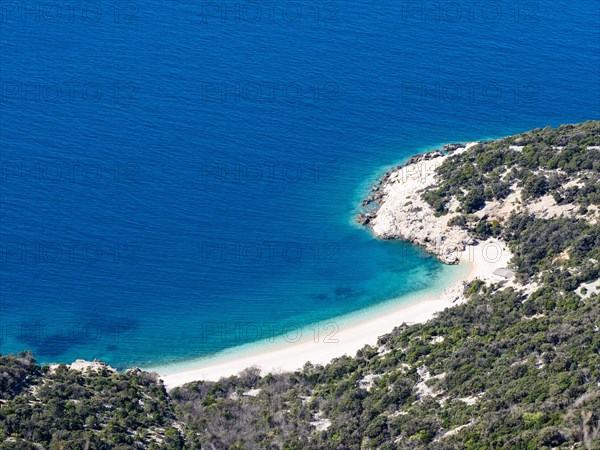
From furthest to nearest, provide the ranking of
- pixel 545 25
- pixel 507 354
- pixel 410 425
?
1. pixel 545 25
2. pixel 507 354
3. pixel 410 425

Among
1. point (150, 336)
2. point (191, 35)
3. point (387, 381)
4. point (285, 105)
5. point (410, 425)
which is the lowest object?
point (410, 425)

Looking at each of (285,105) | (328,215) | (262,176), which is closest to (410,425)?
(328,215)

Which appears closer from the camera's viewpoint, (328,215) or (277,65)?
(328,215)

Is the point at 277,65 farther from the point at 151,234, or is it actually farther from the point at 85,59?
the point at 151,234

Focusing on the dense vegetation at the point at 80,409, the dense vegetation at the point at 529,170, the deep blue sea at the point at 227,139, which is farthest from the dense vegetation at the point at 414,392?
the deep blue sea at the point at 227,139

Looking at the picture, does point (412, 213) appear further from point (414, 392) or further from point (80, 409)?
point (80, 409)

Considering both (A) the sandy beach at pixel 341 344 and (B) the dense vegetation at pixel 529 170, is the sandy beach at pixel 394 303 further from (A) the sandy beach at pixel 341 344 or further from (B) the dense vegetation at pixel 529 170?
(B) the dense vegetation at pixel 529 170

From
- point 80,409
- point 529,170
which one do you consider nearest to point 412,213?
point 529,170
